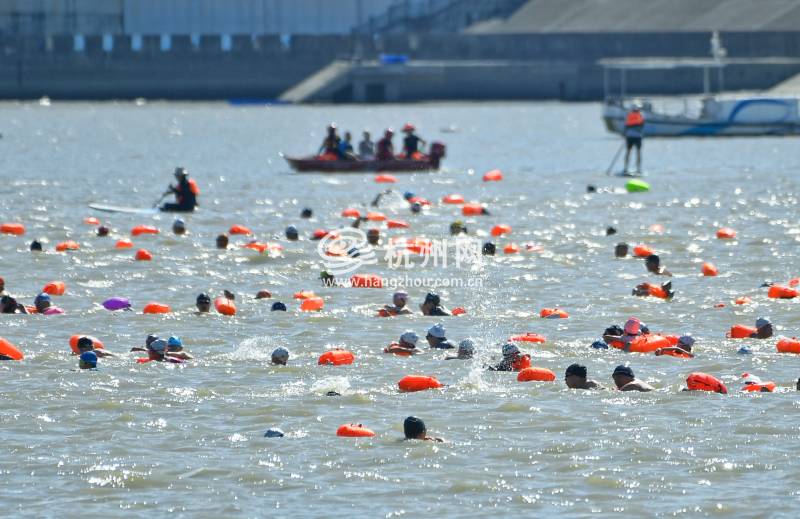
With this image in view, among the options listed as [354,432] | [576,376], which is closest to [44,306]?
[576,376]

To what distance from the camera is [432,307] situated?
963 inches

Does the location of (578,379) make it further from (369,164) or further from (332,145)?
(369,164)

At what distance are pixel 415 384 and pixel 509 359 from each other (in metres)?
1.44

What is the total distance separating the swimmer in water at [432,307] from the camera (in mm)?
24422

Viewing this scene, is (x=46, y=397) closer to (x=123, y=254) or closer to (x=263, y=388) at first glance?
(x=263, y=388)

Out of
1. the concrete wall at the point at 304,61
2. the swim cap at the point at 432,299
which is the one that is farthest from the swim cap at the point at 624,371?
the concrete wall at the point at 304,61

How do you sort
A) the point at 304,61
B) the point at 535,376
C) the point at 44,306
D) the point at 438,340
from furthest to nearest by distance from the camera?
the point at 304,61 < the point at 44,306 < the point at 438,340 < the point at 535,376

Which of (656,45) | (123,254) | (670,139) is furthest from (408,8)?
Result: (123,254)

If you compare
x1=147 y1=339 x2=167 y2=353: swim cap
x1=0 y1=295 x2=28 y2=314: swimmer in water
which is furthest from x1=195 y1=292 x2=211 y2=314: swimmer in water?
x1=147 y1=339 x2=167 y2=353: swim cap

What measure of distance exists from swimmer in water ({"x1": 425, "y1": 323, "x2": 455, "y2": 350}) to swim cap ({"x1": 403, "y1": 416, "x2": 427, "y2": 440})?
508cm

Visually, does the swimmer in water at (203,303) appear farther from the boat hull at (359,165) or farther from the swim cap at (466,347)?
the boat hull at (359,165)

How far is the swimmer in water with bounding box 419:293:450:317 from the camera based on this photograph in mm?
24422

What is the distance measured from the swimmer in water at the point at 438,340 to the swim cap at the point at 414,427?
16.7 feet

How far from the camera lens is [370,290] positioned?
27531 mm
